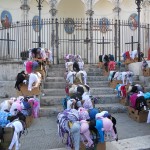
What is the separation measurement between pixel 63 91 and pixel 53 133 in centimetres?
369

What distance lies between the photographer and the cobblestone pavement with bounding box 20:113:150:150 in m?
6.89

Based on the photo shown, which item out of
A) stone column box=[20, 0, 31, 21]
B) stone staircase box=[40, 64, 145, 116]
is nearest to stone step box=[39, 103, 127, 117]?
stone staircase box=[40, 64, 145, 116]

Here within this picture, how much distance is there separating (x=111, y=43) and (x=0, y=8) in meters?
8.04

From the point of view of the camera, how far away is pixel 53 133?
7.91 m

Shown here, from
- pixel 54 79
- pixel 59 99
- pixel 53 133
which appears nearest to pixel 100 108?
pixel 59 99

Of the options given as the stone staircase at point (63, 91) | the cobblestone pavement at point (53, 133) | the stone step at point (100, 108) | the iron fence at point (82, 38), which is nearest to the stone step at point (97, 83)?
the stone staircase at point (63, 91)

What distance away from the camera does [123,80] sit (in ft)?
38.8

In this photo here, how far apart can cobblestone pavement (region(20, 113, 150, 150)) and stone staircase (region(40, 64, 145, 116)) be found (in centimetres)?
36

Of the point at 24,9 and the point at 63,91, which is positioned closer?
the point at 63,91

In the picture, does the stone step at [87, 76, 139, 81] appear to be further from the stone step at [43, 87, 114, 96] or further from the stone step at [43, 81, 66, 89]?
the stone step at [43, 81, 66, 89]

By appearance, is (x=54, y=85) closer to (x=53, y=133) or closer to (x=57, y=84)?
(x=57, y=84)

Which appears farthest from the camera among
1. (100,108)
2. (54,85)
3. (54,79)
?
(54,79)

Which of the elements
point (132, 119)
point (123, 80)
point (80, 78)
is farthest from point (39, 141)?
point (123, 80)

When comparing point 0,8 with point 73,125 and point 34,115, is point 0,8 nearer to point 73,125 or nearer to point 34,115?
point 34,115
